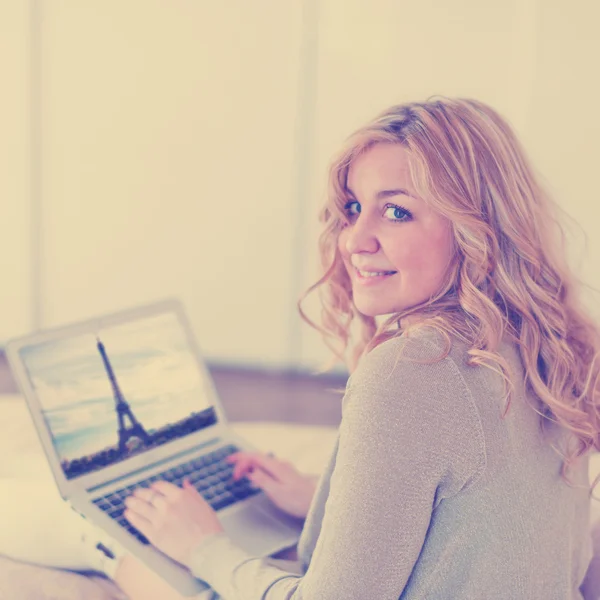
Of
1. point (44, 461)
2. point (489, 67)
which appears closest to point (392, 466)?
point (44, 461)

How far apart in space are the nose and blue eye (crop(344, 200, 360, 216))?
0.13 m

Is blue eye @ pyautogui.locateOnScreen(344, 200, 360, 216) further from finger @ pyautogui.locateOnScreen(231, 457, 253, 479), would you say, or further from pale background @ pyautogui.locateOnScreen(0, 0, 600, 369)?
pale background @ pyautogui.locateOnScreen(0, 0, 600, 369)

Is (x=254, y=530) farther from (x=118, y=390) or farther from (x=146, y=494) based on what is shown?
(x=118, y=390)

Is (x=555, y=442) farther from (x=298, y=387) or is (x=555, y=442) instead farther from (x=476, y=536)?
(x=298, y=387)

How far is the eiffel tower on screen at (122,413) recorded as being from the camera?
141 cm

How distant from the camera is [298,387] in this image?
339cm

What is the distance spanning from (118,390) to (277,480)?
1.00 ft

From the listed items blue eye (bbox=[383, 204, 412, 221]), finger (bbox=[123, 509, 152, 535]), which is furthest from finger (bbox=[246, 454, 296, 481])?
blue eye (bbox=[383, 204, 412, 221])

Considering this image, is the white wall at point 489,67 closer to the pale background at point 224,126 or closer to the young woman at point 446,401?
the pale background at point 224,126

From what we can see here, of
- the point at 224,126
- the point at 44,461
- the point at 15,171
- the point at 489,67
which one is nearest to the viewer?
the point at 44,461

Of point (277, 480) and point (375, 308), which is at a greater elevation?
point (375, 308)

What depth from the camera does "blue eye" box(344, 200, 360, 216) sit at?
4.03 feet

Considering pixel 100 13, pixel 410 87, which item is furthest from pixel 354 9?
pixel 100 13

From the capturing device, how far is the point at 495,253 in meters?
1.07
